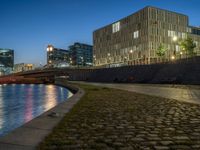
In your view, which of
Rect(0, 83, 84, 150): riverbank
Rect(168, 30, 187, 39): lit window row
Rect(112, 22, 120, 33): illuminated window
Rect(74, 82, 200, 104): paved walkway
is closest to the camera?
Rect(0, 83, 84, 150): riverbank

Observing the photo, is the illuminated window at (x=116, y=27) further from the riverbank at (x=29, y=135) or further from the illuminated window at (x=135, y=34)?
the riverbank at (x=29, y=135)

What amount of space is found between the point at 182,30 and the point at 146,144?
114 meters

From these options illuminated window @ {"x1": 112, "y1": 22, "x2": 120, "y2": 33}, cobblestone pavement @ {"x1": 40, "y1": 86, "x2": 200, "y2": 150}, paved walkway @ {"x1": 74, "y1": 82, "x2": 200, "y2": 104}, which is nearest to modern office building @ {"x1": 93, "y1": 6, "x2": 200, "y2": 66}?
illuminated window @ {"x1": 112, "y1": 22, "x2": 120, "y2": 33}

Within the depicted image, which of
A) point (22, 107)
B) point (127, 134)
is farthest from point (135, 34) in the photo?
point (127, 134)

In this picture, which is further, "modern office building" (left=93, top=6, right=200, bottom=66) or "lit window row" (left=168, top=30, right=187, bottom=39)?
"lit window row" (left=168, top=30, right=187, bottom=39)

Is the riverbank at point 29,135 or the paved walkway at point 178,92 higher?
the riverbank at point 29,135

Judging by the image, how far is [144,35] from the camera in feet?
337

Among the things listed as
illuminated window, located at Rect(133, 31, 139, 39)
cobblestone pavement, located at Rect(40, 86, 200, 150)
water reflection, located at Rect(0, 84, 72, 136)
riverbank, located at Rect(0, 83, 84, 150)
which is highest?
illuminated window, located at Rect(133, 31, 139, 39)

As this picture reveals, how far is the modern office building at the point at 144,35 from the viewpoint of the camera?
10181 centimetres

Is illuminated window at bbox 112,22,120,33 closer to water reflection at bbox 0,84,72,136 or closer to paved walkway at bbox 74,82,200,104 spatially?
Result: water reflection at bbox 0,84,72,136

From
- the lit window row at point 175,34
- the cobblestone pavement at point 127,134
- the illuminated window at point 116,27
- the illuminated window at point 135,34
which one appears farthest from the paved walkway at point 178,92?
the illuminated window at point 116,27

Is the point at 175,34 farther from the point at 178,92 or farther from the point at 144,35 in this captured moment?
the point at 178,92

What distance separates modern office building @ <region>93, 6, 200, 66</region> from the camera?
102 metres

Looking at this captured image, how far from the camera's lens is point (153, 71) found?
2255 inches
